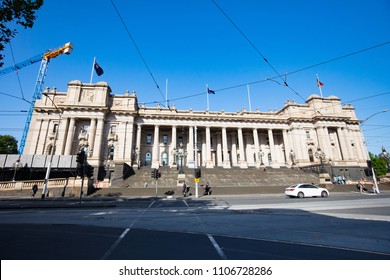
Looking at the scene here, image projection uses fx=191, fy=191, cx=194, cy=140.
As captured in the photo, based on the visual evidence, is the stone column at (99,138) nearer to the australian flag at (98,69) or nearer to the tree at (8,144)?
the australian flag at (98,69)

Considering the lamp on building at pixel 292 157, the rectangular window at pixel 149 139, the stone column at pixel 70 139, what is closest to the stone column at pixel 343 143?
the lamp on building at pixel 292 157

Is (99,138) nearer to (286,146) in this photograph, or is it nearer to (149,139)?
(149,139)

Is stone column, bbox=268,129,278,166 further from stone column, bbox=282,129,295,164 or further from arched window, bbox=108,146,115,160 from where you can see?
arched window, bbox=108,146,115,160

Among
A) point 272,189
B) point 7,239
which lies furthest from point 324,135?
point 7,239

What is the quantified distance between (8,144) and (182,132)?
160 ft

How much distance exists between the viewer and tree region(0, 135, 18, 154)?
50781 mm

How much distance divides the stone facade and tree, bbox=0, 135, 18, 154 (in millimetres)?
20449

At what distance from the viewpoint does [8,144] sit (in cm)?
5306

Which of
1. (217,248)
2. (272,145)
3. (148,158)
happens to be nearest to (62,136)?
(148,158)

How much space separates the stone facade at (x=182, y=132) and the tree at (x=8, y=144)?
67.1 ft

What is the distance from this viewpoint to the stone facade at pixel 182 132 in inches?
1539

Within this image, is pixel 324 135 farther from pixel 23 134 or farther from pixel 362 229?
pixel 23 134

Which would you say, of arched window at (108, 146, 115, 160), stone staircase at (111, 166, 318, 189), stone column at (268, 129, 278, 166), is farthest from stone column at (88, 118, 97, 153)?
stone column at (268, 129, 278, 166)
